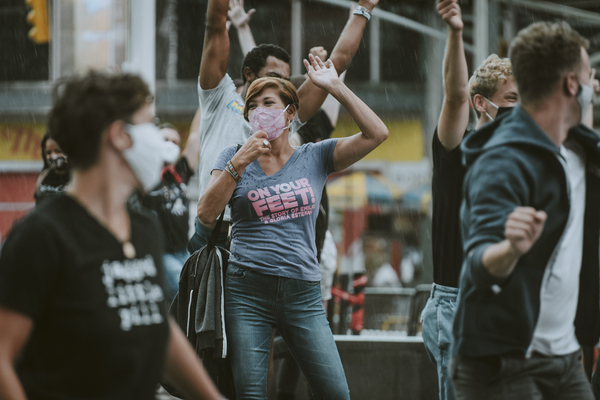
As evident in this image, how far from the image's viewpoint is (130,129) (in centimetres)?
202

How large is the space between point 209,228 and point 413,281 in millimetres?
16961

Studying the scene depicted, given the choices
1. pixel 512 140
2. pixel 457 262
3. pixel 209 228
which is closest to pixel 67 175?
pixel 209 228

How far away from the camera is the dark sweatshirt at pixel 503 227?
2.20m

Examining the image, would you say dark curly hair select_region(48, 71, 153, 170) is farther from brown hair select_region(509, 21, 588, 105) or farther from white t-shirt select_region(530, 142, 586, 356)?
white t-shirt select_region(530, 142, 586, 356)

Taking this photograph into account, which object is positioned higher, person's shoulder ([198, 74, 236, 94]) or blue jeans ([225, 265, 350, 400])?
person's shoulder ([198, 74, 236, 94])

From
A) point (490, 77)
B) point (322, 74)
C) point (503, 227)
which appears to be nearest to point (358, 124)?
point (322, 74)

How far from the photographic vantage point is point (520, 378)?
2.27 meters

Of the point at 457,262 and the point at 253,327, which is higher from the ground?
the point at 457,262

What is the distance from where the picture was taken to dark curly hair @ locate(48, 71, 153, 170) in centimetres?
196

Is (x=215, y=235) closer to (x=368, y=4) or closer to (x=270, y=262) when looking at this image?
(x=270, y=262)

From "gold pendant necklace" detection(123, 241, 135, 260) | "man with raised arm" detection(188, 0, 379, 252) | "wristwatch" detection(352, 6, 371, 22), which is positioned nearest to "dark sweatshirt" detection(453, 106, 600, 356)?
"gold pendant necklace" detection(123, 241, 135, 260)

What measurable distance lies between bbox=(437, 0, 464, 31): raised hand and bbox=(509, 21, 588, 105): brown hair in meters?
0.62

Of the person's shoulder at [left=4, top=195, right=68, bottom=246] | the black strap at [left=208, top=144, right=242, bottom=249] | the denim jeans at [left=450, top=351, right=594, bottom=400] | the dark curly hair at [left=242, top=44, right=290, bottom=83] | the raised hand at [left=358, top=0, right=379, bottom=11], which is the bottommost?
the denim jeans at [left=450, top=351, right=594, bottom=400]

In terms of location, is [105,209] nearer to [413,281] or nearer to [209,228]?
[209,228]
